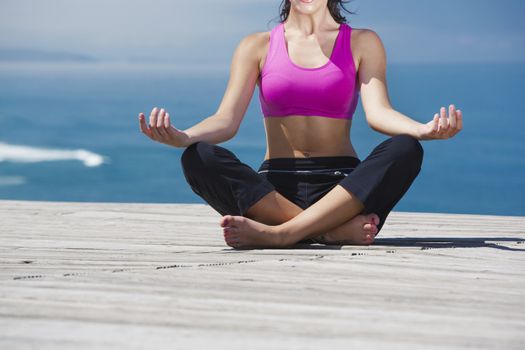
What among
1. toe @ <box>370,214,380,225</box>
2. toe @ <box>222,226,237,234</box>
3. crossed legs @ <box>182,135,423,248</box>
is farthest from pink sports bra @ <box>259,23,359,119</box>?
toe @ <box>222,226,237,234</box>

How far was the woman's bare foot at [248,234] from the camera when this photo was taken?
308cm

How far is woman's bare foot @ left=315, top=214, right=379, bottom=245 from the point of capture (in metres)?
3.21

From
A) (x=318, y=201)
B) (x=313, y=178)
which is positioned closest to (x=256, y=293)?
→ (x=318, y=201)

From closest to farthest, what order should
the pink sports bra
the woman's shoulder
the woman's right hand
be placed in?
the woman's right hand
the pink sports bra
the woman's shoulder

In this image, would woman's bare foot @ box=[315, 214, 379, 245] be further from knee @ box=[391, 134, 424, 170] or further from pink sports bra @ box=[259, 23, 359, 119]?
pink sports bra @ box=[259, 23, 359, 119]

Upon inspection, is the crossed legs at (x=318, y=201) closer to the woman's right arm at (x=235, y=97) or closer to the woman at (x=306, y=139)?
the woman at (x=306, y=139)

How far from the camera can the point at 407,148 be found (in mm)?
3158

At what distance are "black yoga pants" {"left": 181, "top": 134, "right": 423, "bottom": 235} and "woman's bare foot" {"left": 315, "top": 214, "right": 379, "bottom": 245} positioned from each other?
0.12 ft

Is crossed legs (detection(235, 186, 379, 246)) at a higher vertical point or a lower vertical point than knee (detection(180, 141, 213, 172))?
lower

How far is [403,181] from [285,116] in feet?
1.61

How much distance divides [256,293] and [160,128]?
103 centimetres

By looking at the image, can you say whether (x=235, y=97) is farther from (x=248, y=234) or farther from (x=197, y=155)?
(x=248, y=234)

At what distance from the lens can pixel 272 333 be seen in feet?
5.74

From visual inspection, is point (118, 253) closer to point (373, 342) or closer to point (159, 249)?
point (159, 249)
